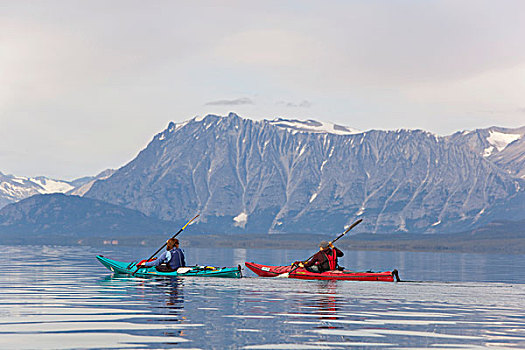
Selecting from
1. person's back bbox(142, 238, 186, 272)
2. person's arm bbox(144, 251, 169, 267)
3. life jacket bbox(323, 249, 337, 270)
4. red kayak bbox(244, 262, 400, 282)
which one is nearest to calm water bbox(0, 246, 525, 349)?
red kayak bbox(244, 262, 400, 282)

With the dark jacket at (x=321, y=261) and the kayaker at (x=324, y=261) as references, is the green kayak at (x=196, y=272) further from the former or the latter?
the dark jacket at (x=321, y=261)

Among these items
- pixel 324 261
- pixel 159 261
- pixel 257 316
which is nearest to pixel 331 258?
pixel 324 261

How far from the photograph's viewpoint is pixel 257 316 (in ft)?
105

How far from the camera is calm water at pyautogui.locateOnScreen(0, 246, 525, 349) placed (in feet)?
80.9

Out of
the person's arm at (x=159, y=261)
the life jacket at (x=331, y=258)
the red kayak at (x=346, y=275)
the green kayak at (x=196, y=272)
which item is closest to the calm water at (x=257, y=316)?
the red kayak at (x=346, y=275)

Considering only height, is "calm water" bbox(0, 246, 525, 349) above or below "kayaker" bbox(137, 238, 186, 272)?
below

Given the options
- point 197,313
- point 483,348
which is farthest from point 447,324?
point 197,313

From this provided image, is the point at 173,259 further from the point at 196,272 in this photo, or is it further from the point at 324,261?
the point at 324,261

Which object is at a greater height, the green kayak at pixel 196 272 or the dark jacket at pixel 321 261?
the dark jacket at pixel 321 261

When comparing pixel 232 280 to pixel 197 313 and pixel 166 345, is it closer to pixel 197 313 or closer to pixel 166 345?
pixel 197 313

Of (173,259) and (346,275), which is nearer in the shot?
(346,275)

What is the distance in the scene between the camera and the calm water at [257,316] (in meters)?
24.7

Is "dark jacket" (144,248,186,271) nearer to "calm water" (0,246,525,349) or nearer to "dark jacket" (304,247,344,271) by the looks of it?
"calm water" (0,246,525,349)

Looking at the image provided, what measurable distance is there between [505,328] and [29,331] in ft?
57.0
